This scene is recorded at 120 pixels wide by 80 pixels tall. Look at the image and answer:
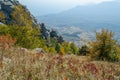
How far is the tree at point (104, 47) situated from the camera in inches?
1072

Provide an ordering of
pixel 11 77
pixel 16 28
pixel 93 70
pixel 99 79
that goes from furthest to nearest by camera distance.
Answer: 1. pixel 16 28
2. pixel 93 70
3. pixel 99 79
4. pixel 11 77

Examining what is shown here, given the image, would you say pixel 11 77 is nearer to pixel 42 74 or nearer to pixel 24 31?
pixel 42 74

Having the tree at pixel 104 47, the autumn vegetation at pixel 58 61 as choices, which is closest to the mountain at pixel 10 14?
the autumn vegetation at pixel 58 61

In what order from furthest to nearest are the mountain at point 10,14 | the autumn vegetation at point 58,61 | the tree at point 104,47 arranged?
the mountain at point 10,14
the tree at point 104,47
the autumn vegetation at point 58,61

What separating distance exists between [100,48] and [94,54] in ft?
2.75

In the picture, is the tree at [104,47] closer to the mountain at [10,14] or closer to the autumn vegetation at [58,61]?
the autumn vegetation at [58,61]

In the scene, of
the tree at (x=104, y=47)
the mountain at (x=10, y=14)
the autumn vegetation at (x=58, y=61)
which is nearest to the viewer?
the autumn vegetation at (x=58, y=61)

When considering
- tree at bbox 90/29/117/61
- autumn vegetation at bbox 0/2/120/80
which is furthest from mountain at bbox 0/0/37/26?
tree at bbox 90/29/117/61

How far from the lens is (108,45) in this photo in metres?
27.2

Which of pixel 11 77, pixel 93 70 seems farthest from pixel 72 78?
pixel 11 77

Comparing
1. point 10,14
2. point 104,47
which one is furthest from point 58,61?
point 10,14

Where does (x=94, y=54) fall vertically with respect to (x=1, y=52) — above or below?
below

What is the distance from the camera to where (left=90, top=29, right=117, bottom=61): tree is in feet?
89.4

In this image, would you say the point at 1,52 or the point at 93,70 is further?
the point at 1,52
